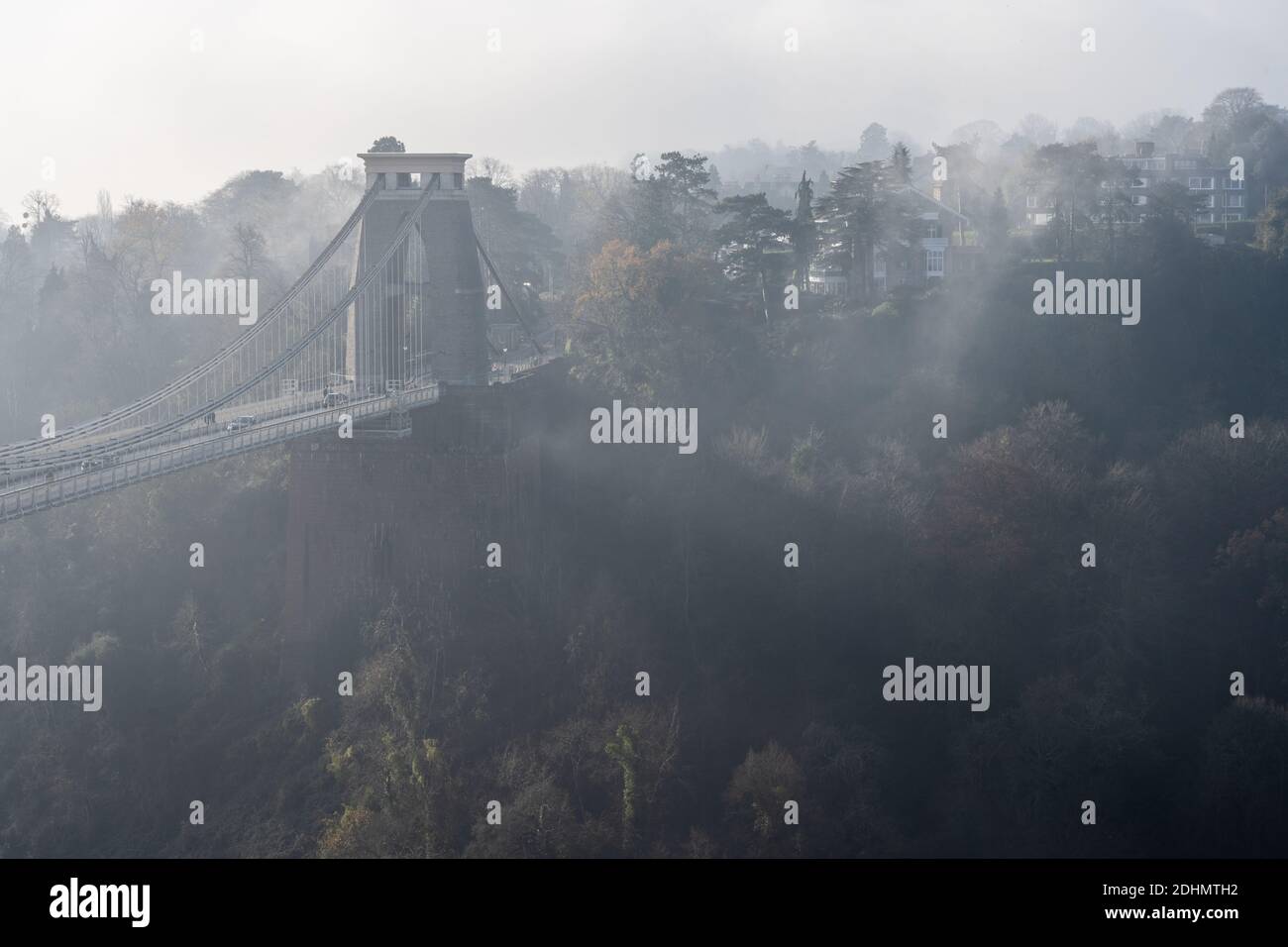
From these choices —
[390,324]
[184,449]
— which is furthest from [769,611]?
[184,449]

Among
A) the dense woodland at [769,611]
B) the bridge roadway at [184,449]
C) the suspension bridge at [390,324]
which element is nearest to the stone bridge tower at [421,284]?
the suspension bridge at [390,324]

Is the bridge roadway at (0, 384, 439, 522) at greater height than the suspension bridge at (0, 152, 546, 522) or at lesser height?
lesser

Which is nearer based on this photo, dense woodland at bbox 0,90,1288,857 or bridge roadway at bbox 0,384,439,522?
bridge roadway at bbox 0,384,439,522

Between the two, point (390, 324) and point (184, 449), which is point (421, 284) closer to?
point (390, 324)

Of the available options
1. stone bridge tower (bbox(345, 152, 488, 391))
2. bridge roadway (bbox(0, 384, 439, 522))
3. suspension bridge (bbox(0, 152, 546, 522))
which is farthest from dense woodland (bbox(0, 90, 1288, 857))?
bridge roadway (bbox(0, 384, 439, 522))

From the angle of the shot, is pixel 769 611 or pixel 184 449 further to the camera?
Result: pixel 769 611

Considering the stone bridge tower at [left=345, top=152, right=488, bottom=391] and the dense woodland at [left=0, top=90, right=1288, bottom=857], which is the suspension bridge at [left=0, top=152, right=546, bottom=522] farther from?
the dense woodland at [left=0, top=90, right=1288, bottom=857]

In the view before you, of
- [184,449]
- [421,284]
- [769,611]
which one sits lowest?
[769,611]

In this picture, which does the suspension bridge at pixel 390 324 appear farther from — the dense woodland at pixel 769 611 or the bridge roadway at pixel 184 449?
the dense woodland at pixel 769 611
